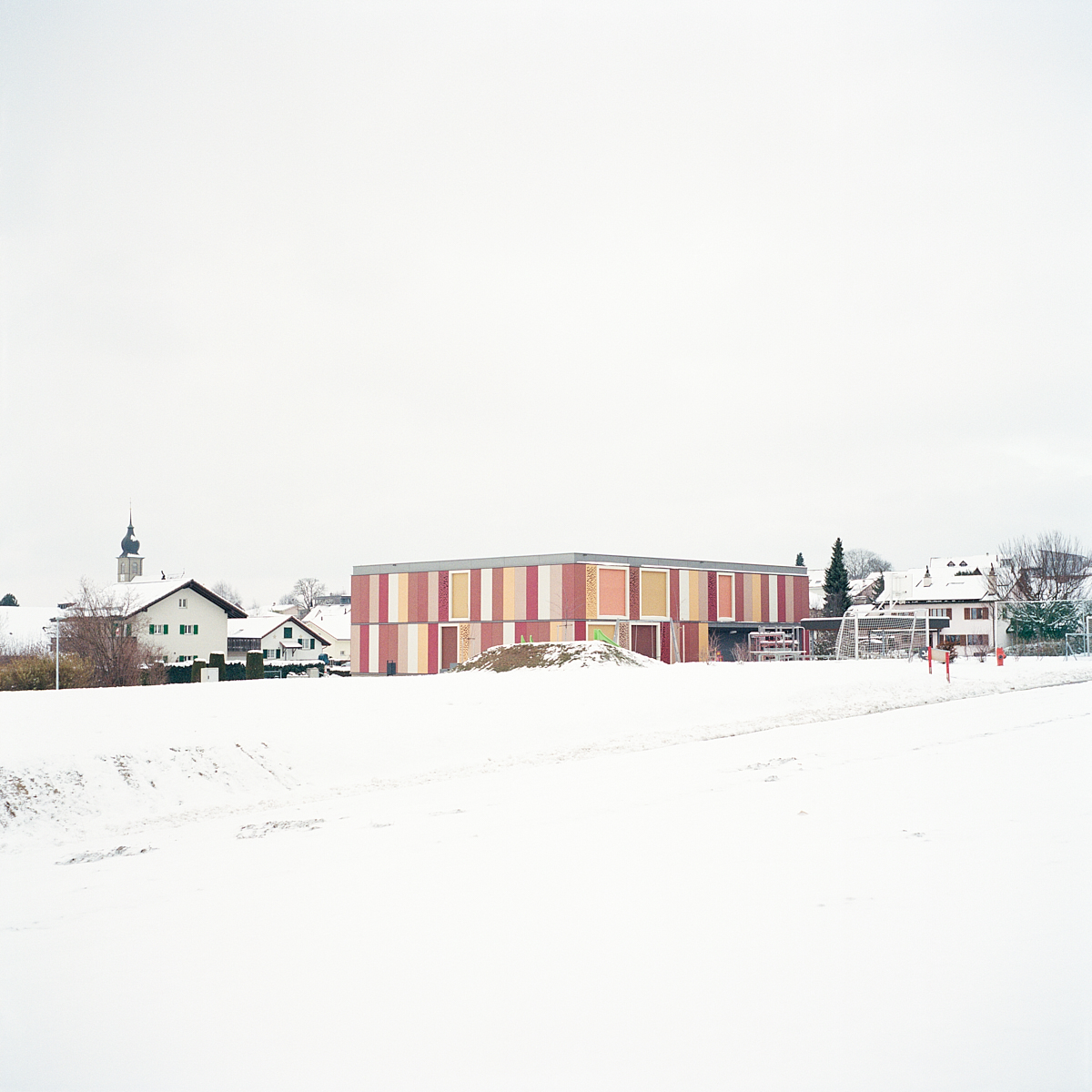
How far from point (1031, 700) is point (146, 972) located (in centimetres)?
2005

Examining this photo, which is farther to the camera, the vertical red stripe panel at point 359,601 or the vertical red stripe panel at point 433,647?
the vertical red stripe panel at point 359,601

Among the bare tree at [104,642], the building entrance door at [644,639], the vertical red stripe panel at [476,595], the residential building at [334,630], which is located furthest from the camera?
the residential building at [334,630]

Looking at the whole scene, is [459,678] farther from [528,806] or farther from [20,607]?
[20,607]

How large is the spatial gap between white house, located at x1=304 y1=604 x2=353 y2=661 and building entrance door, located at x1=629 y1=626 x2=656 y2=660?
1897 inches

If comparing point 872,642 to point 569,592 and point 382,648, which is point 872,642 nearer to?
point 569,592

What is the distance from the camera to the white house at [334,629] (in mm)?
98519

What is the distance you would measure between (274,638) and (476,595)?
3889cm

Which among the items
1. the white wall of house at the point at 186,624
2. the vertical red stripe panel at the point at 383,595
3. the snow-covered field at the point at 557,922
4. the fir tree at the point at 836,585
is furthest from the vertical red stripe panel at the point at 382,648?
the fir tree at the point at 836,585

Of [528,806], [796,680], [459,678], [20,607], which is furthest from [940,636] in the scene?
[528,806]

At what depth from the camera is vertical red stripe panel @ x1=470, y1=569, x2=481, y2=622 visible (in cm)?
5241

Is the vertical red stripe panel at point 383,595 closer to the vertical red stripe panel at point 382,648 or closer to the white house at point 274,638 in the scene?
the vertical red stripe panel at point 382,648

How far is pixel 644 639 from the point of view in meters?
51.4

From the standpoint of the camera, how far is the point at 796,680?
85.5 ft

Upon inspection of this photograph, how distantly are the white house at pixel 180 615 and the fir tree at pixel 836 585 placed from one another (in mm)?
55144
